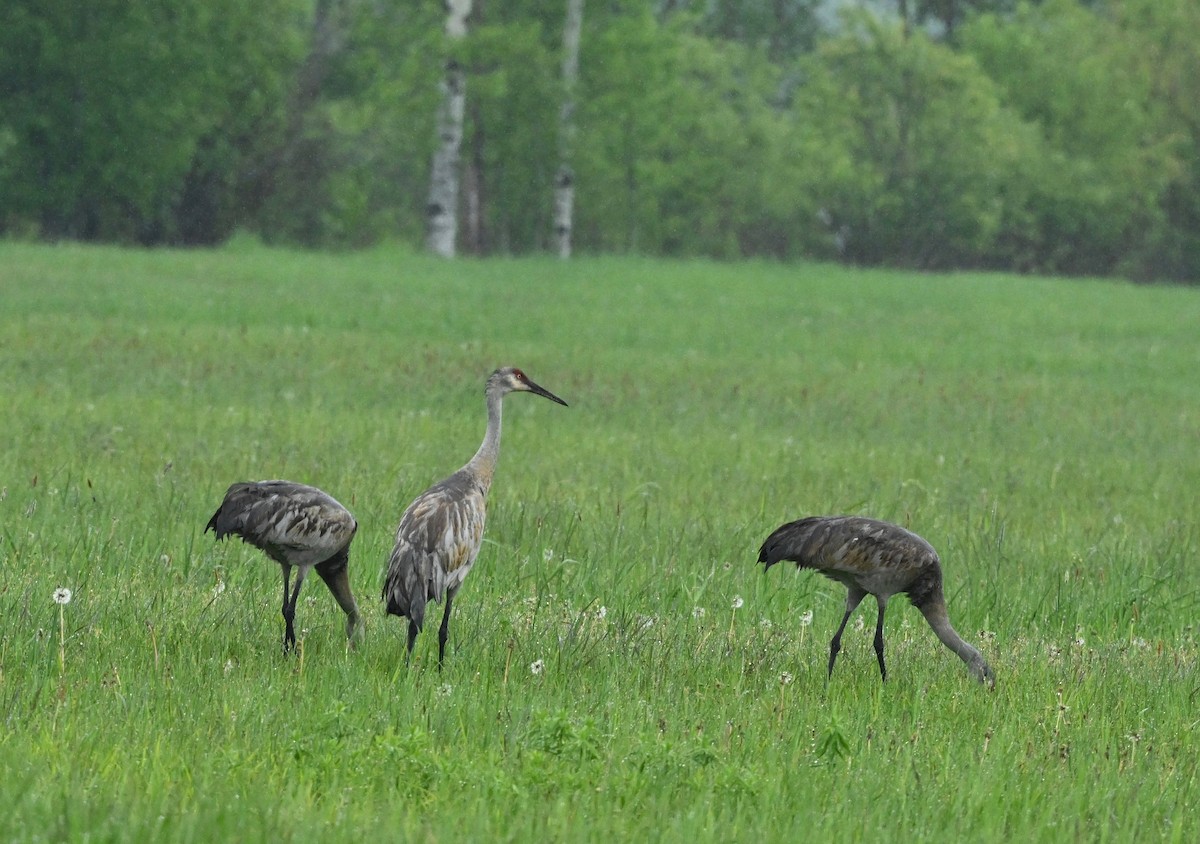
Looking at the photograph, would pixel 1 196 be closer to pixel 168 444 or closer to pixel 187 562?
pixel 168 444

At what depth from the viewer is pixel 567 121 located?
163ft

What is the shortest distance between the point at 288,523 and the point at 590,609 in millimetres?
1708

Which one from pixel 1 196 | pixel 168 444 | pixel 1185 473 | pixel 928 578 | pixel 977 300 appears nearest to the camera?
pixel 928 578

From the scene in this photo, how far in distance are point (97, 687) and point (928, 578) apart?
358cm

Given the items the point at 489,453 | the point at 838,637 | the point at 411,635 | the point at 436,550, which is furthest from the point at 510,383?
the point at 838,637

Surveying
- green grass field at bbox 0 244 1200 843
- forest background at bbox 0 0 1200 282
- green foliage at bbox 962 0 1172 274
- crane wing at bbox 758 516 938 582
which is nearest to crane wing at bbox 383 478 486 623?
green grass field at bbox 0 244 1200 843

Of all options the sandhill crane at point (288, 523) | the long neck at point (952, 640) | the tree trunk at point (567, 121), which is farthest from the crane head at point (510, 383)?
the tree trunk at point (567, 121)

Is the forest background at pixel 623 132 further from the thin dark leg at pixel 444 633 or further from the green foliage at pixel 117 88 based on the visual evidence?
the thin dark leg at pixel 444 633

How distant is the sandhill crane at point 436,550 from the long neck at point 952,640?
2065mm

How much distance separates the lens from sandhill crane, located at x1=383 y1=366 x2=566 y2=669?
21.8 ft

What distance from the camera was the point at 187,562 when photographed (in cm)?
804

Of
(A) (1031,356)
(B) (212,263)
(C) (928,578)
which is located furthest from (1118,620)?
(B) (212,263)

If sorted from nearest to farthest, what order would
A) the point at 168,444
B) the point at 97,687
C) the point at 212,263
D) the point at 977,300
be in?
the point at 97,687
the point at 168,444
the point at 212,263
the point at 977,300

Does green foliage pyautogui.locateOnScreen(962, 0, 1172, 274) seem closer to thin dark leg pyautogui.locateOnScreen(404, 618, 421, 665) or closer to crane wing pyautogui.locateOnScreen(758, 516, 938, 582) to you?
crane wing pyautogui.locateOnScreen(758, 516, 938, 582)
